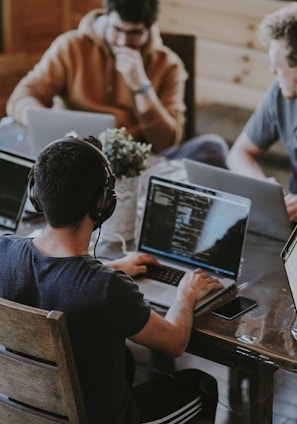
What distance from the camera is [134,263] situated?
226 centimetres

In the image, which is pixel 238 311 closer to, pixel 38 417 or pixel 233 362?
pixel 233 362

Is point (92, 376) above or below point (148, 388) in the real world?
above

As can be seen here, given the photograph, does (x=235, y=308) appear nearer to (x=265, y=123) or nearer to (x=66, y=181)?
(x=66, y=181)

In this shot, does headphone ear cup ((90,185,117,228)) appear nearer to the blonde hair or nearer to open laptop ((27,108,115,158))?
open laptop ((27,108,115,158))

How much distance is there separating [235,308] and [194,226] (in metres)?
0.30

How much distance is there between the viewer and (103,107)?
11.7 ft

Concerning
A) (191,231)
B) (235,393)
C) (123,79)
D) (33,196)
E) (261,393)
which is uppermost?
(33,196)

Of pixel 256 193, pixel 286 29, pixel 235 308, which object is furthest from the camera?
pixel 286 29

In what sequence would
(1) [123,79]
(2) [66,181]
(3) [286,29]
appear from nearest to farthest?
(2) [66,181] → (3) [286,29] → (1) [123,79]

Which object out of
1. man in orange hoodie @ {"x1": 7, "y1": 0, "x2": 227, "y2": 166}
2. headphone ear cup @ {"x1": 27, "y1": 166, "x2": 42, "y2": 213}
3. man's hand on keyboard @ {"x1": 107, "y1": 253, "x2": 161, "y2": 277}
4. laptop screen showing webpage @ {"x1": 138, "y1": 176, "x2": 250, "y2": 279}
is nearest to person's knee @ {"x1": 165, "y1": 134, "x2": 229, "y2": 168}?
man in orange hoodie @ {"x1": 7, "y1": 0, "x2": 227, "y2": 166}

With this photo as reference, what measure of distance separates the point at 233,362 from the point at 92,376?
0.39 m

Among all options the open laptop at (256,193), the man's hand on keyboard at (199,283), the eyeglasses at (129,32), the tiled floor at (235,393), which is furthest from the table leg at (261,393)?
the eyeglasses at (129,32)

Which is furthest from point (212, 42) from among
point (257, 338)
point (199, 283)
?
point (257, 338)

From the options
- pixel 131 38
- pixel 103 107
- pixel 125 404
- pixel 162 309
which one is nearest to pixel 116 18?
pixel 131 38
